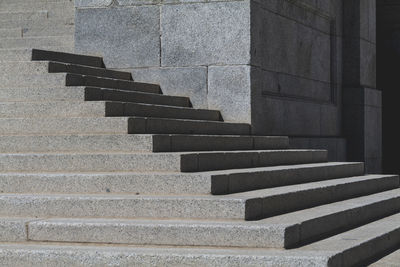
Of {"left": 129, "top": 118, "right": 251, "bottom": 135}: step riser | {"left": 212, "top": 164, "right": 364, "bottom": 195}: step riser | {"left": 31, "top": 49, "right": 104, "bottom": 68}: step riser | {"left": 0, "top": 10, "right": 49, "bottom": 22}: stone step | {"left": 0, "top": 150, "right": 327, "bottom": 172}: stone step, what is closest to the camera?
{"left": 212, "top": 164, "right": 364, "bottom": 195}: step riser

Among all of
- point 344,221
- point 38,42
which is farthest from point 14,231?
point 38,42

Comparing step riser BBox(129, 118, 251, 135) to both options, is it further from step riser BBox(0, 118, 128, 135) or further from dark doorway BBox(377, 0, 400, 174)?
dark doorway BBox(377, 0, 400, 174)

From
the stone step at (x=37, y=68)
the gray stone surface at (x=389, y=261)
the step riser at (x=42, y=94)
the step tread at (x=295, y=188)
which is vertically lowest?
the gray stone surface at (x=389, y=261)

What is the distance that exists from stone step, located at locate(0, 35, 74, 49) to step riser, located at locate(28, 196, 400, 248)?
6400mm

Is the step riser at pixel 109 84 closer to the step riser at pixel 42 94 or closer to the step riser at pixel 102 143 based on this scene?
the step riser at pixel 42 94

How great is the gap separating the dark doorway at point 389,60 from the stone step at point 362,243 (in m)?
10.8

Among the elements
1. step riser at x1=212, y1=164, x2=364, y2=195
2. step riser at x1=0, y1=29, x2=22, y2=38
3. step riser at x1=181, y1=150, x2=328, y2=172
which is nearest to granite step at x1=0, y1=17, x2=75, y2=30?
step riser at x1=0, y1=29, x2=22, y2=38

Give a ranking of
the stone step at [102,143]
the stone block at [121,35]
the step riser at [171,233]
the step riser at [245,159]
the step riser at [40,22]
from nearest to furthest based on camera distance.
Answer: the step riser at [171,233]
the step riser at [245,159]
the stone step at [102,143]
the stone block at [121,35]
the step riser at [40,22]

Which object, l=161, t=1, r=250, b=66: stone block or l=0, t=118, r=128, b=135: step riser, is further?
l=161, t=1, r=250, b=66: stone block

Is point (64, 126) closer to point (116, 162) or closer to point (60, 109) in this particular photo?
point (60, 109)

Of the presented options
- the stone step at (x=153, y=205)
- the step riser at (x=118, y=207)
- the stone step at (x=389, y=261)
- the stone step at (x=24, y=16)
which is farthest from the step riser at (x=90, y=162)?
the stone step at (x=24, y=16)

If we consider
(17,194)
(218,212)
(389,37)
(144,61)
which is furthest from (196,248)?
(389,37)

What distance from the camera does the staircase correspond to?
765cm

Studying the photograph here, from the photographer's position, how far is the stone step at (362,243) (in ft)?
25.3
